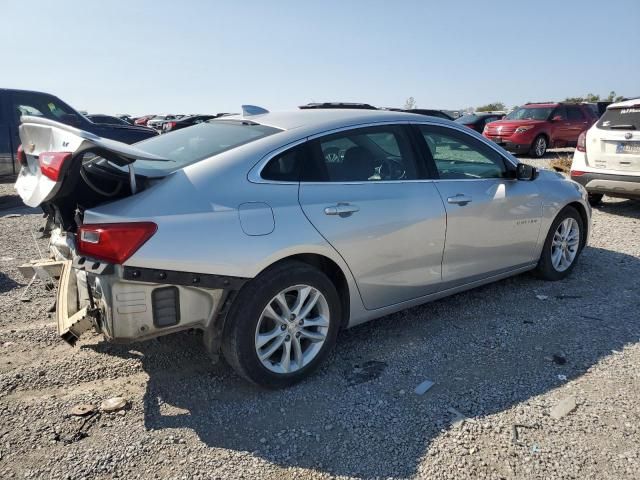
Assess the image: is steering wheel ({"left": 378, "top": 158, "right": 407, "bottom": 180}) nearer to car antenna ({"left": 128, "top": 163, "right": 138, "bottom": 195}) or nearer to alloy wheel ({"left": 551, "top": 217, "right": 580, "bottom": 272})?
car antenna ({"left": 128, "top": 163, "right": 138, "bottom": 195})

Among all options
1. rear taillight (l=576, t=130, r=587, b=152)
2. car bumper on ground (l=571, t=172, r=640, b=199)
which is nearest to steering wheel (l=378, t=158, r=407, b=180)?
car bumper on ground (l=571, t=172, r=640, b=199)

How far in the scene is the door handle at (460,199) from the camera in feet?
12.6

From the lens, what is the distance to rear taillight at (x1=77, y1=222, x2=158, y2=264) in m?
2.58

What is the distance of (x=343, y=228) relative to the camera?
10.5ft

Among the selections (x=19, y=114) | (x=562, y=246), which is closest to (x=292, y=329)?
(x=562, y=246)

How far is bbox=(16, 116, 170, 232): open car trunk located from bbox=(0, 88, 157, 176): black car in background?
6609mm

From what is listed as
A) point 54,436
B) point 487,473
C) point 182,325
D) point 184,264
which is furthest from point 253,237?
point 487,473

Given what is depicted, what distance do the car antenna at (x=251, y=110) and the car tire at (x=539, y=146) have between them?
48.2 feet

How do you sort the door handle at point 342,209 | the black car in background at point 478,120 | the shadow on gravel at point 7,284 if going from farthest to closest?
the black car in background at point 478,120 < the shadow on gravel at point 7,284 < the door handle at point 342,209

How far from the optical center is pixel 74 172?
8.71ft

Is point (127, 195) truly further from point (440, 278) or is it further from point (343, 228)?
point (440, 278)

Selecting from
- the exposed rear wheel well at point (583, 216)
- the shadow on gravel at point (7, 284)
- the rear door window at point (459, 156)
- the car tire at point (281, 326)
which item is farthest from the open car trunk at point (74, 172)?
the exposed rear wheel well at point (583, 216)

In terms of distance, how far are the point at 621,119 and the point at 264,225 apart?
22.6 feet

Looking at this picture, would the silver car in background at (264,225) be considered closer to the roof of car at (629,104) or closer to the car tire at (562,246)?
the car tire at (562,246)
